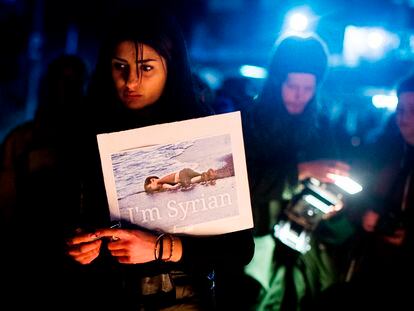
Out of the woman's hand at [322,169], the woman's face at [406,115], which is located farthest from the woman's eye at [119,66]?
the woman's face at [406,115]

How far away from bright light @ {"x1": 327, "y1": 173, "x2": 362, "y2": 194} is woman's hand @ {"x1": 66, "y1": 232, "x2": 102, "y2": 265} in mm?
1230

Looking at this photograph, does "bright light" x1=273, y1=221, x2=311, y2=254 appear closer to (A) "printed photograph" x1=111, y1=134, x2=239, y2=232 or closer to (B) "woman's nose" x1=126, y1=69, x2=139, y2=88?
(A) "printed photograph" x1=111, y1=134, x2=239, y2=232

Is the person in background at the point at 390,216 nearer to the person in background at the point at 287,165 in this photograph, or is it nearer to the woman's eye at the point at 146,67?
the person in background at the point at 287,165

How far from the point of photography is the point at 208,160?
3.87 feet

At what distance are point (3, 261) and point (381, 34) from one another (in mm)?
5709

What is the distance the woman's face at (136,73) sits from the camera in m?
1.36

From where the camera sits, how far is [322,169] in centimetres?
222

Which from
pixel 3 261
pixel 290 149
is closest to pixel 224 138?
pixel 290 149

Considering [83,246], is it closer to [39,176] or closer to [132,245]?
[132,245]

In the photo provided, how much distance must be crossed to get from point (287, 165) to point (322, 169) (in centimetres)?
21

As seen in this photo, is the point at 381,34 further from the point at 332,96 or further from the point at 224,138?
the point at 224,138

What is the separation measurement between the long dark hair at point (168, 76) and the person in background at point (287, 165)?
0.86 meters

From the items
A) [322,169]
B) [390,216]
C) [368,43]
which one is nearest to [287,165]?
[322,169]

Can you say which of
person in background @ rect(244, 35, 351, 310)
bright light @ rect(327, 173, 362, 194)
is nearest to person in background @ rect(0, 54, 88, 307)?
person in background @ rect(244, 35, 351, 310)
